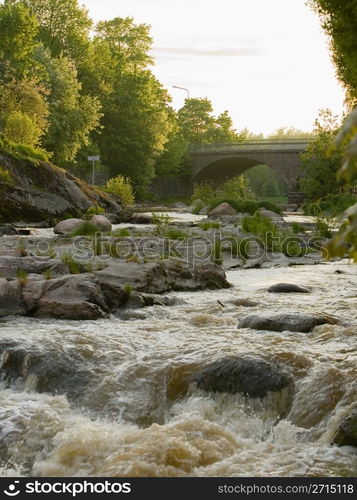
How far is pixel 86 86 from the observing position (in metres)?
54.2

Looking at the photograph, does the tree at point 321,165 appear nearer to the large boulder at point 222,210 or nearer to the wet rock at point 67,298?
the large boulder at point 222,210

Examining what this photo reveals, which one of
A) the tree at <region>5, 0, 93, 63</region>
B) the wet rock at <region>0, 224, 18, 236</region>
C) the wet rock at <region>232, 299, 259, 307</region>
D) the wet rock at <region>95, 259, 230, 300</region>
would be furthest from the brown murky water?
the tree at <region>5, 0, 93, 63</region>

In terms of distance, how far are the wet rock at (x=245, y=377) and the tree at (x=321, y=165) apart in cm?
3341

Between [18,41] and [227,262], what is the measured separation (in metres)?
31.1

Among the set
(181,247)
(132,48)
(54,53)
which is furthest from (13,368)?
(132,48)

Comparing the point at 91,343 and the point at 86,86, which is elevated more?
the point at 86,86

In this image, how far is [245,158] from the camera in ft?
208

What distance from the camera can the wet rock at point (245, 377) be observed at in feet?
18.4

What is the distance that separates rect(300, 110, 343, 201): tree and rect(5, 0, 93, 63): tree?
806 inches

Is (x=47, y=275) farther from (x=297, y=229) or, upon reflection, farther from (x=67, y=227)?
(x=297, y=229)

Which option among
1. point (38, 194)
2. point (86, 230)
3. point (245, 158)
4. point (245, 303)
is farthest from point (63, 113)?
point (245, 303)

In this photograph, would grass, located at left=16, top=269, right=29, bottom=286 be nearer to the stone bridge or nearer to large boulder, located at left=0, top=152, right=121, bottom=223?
large boulder, located at left=0, top=152, right=121, bottom=223

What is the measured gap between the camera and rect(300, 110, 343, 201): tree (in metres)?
39.0

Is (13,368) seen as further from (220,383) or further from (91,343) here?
(220,383)
